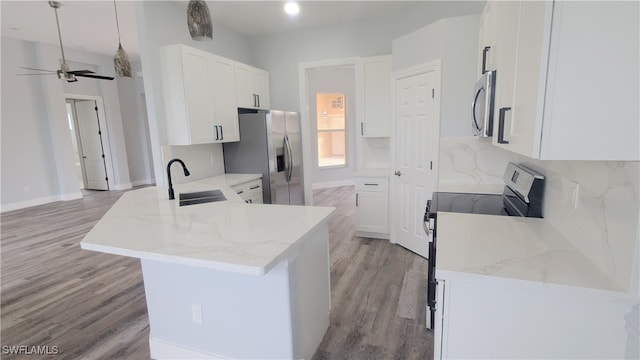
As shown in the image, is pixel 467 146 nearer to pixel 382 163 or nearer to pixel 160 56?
pixel 382 163

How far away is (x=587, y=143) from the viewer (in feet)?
3.05

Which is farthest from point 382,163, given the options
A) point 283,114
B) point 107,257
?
point 107,257

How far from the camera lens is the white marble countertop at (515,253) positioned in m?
1.14

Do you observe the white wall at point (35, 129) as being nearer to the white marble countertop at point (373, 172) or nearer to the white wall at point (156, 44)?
the white wall at point (156, 44)

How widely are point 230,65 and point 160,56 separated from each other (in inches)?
33.9

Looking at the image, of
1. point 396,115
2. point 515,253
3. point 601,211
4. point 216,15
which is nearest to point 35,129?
point 216,15

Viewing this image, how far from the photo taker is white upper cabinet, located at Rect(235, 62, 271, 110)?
4.11m

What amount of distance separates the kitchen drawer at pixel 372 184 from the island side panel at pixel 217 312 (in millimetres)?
2564

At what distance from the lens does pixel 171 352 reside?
192 cm

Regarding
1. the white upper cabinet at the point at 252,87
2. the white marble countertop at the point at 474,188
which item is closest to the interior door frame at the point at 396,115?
the white marble countertop at the point at 474,188

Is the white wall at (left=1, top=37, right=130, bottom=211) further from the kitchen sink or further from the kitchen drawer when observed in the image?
the kitchen drawer

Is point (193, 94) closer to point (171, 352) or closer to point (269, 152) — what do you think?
point (269, 152)

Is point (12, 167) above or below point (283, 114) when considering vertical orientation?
below

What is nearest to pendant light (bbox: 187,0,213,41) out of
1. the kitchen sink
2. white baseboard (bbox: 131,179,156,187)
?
the kitchen sink
